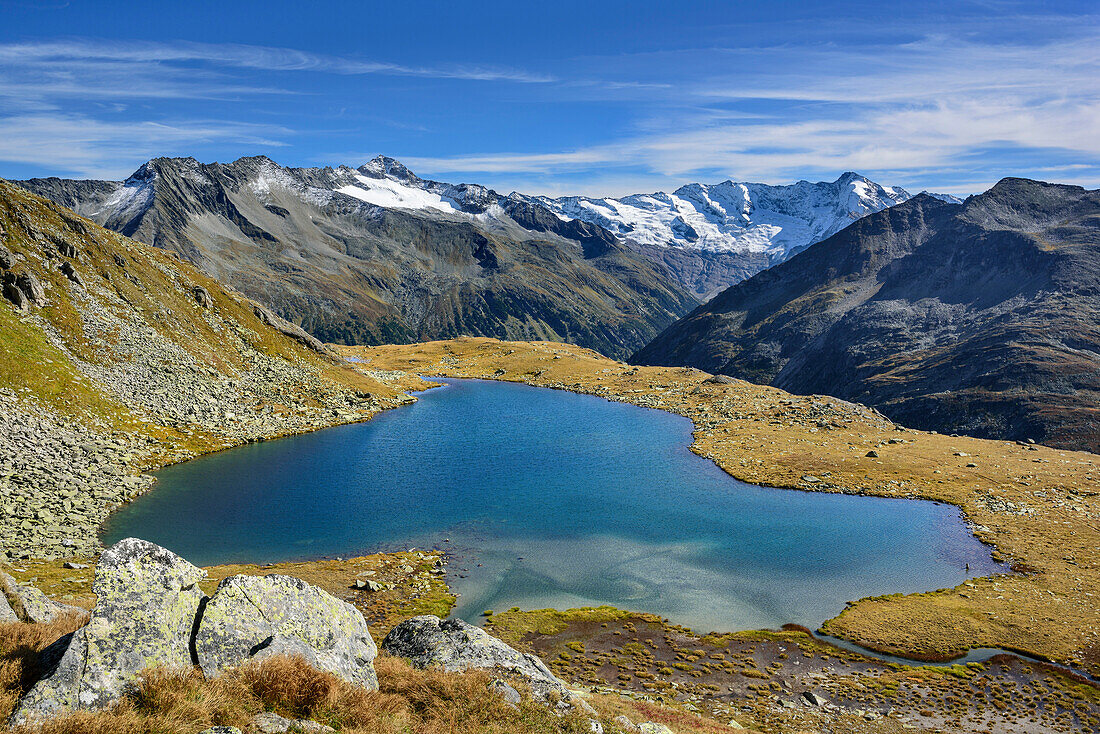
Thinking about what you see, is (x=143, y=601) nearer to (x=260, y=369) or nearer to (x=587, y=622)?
(x=587, y=622)

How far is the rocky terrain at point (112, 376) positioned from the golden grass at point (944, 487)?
61.5 m

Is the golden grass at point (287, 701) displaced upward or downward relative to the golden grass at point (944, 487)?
upward

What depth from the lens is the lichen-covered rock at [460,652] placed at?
2186 centimetres

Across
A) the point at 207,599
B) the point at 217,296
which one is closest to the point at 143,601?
the point at 207,599

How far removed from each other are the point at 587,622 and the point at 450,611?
9707mm

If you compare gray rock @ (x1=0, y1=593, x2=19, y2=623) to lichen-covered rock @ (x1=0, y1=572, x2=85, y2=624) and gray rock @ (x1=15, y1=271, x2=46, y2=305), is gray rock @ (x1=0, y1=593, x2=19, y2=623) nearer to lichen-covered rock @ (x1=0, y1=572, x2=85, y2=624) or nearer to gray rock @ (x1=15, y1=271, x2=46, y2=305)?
lichen-covered rock @ (x1=0, y1=572, x2=85, y2=624)

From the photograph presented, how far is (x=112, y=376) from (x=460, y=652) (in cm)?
8219

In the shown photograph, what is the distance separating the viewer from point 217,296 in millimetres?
121875

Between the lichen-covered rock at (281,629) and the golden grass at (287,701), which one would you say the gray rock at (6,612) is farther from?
the lichen-covered rock at (281,629)

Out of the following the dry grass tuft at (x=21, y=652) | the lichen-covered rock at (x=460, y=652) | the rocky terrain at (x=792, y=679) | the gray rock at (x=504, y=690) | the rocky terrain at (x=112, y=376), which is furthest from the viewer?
the rocky terrain at (x=112, y=376)

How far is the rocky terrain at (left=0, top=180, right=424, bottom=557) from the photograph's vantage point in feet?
198

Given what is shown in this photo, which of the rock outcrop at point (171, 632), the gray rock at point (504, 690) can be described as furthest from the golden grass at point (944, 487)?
the rock outcrop at point (171, 632)

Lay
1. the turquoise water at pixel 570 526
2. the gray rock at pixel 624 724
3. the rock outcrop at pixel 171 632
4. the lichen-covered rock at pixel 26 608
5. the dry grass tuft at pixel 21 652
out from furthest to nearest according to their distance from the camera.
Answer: the turquoise water at pixel 570 526 → the gray rock at pixel 624 724 → the lichen-covered rock at pixel 26 608 → the rock outcrop at pixel 171 632 → the dry grass tuft at pixel 21 652

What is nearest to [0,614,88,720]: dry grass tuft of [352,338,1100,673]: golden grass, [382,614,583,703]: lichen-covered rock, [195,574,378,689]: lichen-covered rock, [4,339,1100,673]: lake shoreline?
[195,574,378,689]: lichen-covered rock
